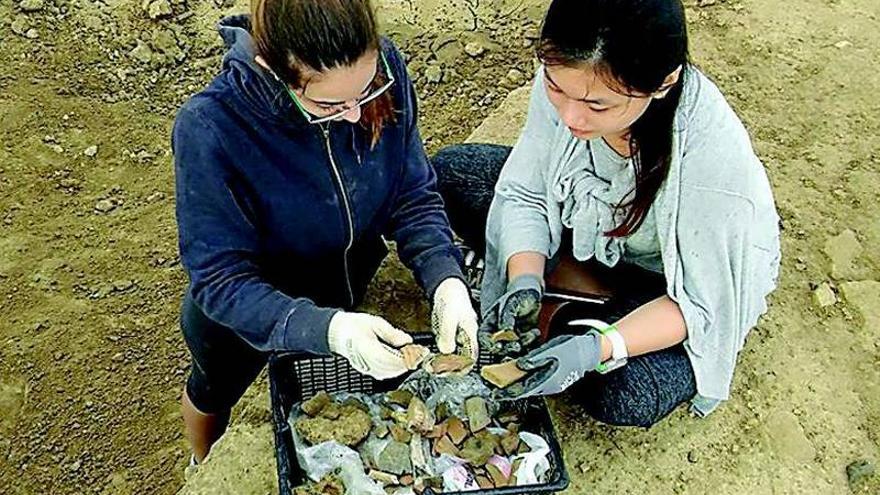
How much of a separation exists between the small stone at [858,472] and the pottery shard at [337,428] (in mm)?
1060

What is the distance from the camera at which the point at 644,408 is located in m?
1.99

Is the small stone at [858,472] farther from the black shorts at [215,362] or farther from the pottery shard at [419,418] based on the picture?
the black shorts at [215,362]

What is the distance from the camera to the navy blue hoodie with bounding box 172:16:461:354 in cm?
170

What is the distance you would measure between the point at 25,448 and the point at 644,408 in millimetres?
1663

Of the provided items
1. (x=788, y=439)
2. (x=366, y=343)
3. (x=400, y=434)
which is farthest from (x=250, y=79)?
(x=788, y=439)

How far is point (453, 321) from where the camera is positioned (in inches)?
73.6

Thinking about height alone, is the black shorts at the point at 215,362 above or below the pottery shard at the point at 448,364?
below

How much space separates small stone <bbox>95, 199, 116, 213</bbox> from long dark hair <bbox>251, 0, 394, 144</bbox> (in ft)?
5.83

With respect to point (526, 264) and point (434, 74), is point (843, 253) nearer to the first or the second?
point (526, 264)

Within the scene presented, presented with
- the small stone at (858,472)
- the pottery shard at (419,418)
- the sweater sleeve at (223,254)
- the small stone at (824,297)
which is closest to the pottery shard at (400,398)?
the pottery shard at (419,418)

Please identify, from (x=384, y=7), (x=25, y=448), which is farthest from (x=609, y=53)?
(x=384, y=7)

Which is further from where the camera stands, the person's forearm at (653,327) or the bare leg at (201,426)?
the bare leg at (201,426)

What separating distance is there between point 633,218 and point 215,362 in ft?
2.95

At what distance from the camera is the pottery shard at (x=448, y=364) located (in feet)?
6.01
